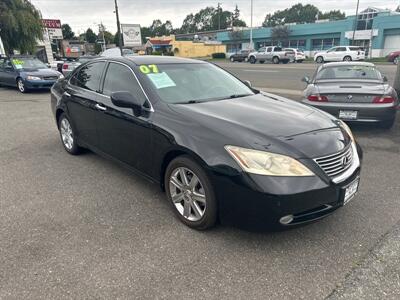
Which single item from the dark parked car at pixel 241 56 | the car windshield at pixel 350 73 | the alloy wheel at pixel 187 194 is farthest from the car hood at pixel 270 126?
the dark parked car at pixel 241 56

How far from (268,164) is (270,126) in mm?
506

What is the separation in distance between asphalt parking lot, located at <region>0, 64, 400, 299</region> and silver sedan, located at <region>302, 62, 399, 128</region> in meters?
1.85

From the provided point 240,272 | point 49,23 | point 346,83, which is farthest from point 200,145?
point 49,23

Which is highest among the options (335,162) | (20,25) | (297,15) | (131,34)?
(297,15)

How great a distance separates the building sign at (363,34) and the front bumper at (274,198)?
4905 cm

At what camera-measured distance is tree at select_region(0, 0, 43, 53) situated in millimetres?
18625

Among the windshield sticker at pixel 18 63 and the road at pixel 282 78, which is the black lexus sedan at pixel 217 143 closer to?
the road at pixel 282 78

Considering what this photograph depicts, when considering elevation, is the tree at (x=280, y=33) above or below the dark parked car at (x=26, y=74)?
above

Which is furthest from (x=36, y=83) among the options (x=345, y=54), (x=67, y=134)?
(x=345, y=54)

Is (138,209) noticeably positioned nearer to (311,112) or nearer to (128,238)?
(128,238)

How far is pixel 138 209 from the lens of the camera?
3516 mm

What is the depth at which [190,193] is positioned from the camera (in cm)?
303

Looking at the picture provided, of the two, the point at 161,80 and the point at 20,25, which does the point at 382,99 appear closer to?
the point at 161,80

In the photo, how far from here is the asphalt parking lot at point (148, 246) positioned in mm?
2385
